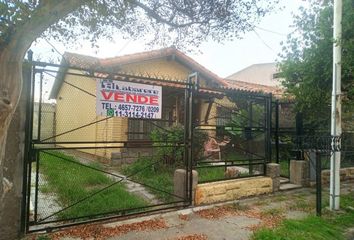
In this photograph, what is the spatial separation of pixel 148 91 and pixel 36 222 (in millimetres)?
2766

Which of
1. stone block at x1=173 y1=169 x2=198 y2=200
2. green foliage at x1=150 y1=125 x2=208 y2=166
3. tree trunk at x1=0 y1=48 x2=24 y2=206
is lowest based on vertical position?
stone block at x1=173 y1=169 x2=198 y2=200

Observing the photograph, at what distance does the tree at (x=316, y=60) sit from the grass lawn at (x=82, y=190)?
498 centimetres

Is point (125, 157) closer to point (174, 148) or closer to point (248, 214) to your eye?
point (174, 148)

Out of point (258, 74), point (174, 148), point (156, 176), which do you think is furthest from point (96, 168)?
point (258, 74)

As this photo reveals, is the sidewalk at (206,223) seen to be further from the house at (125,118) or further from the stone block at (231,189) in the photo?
the house at (125,118)

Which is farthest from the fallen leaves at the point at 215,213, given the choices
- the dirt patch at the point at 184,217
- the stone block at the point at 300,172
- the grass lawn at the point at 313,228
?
the stone block at the point at 300,172

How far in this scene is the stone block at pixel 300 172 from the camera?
8.41 m

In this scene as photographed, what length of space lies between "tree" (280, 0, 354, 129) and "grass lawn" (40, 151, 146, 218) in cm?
498

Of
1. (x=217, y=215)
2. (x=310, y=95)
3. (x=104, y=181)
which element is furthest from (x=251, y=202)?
(x=104, y=181)

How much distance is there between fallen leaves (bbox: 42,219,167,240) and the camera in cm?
443

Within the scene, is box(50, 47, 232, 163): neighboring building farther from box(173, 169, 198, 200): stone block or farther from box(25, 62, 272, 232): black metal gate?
box(173, 169, 198, 200): stone block

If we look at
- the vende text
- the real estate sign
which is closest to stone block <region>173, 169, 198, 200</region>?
the real estate sign

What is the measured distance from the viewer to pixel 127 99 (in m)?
5.31

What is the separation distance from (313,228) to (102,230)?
3524mm
